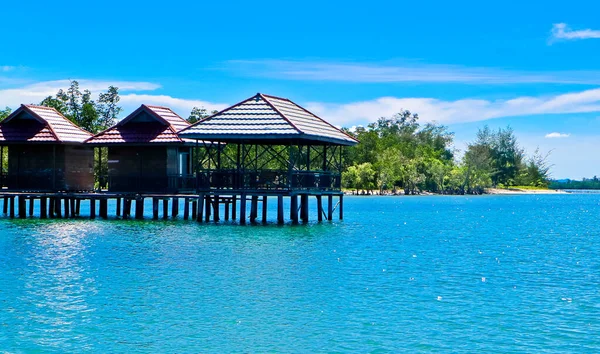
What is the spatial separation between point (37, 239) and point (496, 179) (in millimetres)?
129154

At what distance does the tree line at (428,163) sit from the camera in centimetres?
12238

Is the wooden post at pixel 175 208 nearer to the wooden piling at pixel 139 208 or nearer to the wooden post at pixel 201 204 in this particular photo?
the wooden piling at pixel 139 208

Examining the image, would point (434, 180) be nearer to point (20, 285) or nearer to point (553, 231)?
point (553, 231)

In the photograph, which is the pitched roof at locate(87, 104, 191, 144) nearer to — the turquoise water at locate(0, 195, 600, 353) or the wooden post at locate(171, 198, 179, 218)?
the wooden post at locate(171, 198, 179, 218)

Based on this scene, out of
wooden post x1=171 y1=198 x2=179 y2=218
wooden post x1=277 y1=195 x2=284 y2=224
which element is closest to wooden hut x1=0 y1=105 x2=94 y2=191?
wooden post x1=171 y1=198 x2=179 y2=218

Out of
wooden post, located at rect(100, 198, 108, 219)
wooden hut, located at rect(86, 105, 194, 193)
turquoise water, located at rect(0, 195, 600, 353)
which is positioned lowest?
turquoise water, located at rect(0, 195, 600, 353)

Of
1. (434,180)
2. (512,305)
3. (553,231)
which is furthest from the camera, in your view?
(434,180)

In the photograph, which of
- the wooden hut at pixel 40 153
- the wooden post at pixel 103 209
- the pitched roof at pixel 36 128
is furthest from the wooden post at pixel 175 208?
the pitched roof at pixel 36 128

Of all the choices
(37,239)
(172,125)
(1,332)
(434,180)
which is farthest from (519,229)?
(434,180)

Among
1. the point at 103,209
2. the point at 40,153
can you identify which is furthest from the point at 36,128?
the point at 103,209

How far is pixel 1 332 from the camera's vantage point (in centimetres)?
1695

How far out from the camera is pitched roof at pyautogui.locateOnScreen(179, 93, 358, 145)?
3962 centimetres

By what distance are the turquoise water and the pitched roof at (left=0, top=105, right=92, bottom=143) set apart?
32.6ft

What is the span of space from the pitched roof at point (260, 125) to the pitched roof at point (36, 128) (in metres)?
9.57
